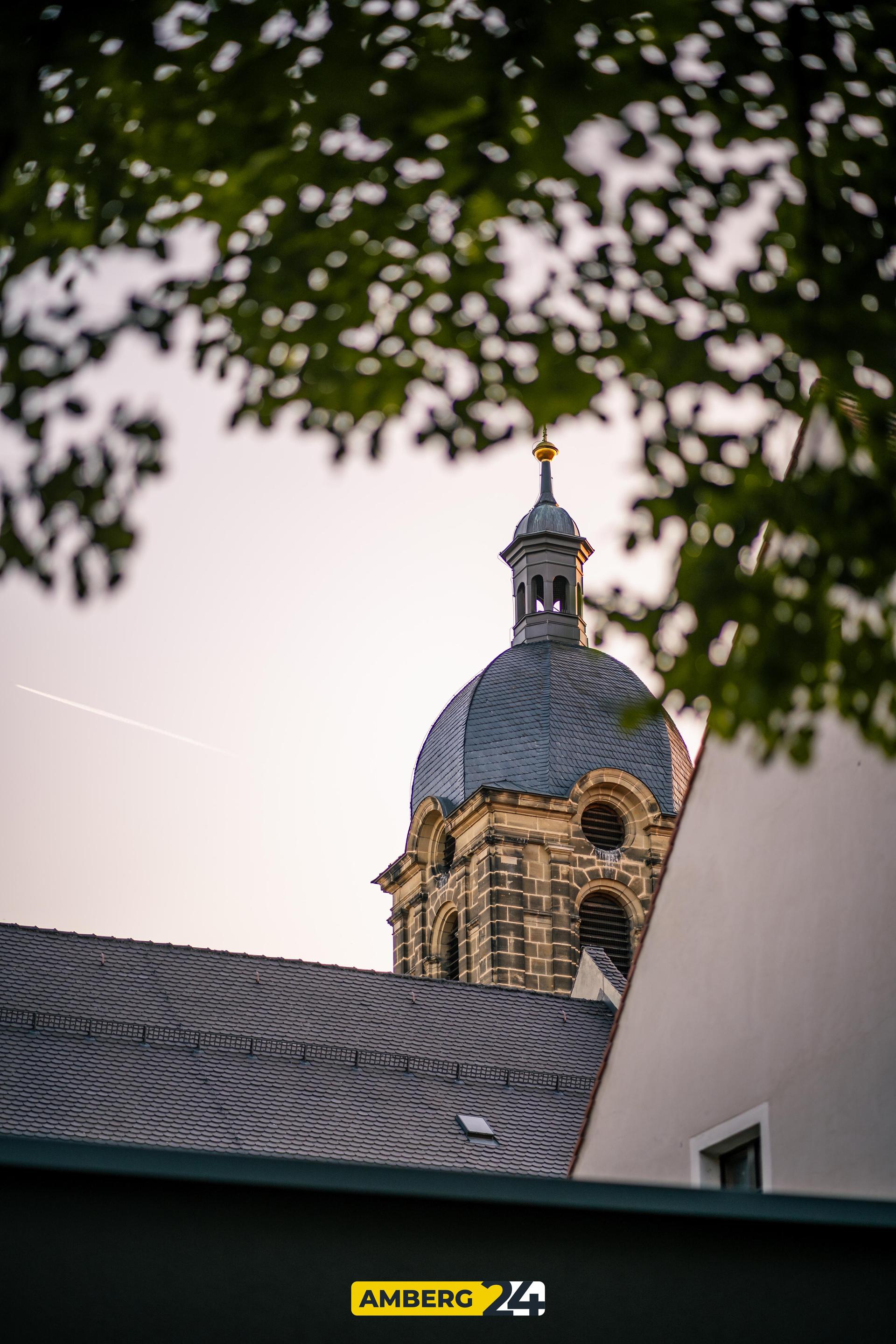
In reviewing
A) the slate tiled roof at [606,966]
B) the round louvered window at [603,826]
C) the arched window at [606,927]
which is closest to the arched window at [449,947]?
the arched window at [606,927]

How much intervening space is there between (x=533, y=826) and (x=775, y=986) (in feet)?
79.7

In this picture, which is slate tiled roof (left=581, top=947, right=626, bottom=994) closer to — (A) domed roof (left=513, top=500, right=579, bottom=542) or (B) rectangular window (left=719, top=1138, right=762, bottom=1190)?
(A) domed roof (left=513, top=500, right=579, bottom=542)

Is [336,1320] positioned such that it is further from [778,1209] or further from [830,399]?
[830,399]

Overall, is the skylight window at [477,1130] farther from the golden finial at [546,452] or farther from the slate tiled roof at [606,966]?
the golden finial at [546,452]

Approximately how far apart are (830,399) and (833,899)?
679 centimetres

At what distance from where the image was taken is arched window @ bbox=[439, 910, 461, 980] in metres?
36.3

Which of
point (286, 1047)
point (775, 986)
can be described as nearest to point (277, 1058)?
point (286, 1047)

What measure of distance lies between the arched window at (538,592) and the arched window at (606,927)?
9.36 metres

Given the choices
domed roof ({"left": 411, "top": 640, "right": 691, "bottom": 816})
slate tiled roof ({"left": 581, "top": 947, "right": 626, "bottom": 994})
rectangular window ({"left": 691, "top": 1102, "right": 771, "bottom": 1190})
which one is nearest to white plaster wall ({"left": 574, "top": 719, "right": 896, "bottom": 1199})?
rectangular window ({"left": 691, "top": 1102, "right": 771, "bottom": 1190})

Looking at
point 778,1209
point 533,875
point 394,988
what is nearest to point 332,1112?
point 394,988

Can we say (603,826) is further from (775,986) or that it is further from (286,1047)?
(775,986)

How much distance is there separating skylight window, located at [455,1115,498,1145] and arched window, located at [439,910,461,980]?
1259 cm

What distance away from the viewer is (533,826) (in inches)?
1387

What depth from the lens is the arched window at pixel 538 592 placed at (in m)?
42.4
